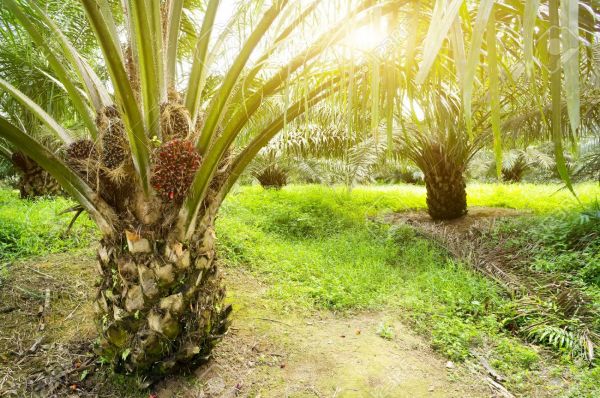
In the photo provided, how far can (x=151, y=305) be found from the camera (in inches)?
79.5

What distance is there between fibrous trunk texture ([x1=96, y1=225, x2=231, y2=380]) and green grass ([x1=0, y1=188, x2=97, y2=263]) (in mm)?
2228

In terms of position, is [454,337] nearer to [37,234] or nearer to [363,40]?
[363,40]

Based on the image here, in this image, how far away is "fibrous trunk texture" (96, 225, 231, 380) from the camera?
201 centimetres

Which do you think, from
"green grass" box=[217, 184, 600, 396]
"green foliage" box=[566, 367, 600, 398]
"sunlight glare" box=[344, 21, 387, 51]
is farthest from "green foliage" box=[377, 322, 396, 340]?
"sunlight glare" box=[344, 21, 387, 51]

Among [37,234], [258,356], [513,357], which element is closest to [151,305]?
[258,356]

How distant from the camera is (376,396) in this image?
2119mm

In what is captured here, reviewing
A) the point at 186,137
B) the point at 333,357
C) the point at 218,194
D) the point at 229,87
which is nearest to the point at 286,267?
the point at 333,357

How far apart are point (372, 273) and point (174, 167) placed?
267cm

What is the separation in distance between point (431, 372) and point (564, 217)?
10.4ft

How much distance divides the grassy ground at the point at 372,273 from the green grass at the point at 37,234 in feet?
0.03

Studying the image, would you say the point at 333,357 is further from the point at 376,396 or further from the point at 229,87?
the point at 229,87

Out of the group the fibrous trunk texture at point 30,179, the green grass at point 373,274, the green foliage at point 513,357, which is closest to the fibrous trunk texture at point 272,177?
the green grass at point 373,274

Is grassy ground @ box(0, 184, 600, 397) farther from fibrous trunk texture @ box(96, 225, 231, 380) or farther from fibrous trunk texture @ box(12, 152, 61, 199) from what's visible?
fibrous trunk texture @ box(96, 225, 231, 380)

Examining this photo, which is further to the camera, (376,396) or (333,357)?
(333,357)
